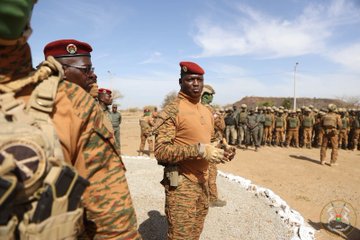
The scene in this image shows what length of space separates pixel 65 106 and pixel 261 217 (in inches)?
191

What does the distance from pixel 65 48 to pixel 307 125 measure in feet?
48.3

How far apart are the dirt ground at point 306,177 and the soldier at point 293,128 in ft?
5.73

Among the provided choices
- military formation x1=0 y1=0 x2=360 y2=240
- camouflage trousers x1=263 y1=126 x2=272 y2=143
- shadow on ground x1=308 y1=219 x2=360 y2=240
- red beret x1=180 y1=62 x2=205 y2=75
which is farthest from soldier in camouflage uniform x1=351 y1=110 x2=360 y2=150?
military formation x1=0 y1=0 x2=360 y2=240

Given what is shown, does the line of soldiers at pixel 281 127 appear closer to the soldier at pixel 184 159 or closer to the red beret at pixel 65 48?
the soldier at pixel 184 159

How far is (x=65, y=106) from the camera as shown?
3.77 ft

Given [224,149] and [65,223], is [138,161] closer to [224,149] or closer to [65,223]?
[224,149]

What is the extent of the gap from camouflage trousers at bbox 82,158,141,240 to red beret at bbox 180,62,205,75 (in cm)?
219

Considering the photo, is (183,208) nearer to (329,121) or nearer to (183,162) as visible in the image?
(183,162)

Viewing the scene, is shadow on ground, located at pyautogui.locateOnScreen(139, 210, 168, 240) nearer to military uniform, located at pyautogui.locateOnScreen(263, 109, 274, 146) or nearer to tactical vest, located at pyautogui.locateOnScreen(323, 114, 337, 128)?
tactical vest, located at pyautogui.locateOnScreen(323, 114, 337, 128)

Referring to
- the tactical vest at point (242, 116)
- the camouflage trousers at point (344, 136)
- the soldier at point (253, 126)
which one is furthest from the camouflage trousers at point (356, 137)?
the tactical vest at point (242, 116)

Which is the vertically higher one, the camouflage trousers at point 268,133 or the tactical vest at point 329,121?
the tactical vest at point 329,121

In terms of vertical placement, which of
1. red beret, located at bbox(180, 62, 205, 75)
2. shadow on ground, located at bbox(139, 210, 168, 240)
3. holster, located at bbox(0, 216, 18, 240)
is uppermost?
red beret, located at bbox(180, 62, 205, 75)

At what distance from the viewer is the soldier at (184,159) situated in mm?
2760

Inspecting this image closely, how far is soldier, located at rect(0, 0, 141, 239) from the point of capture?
43.2 inches
